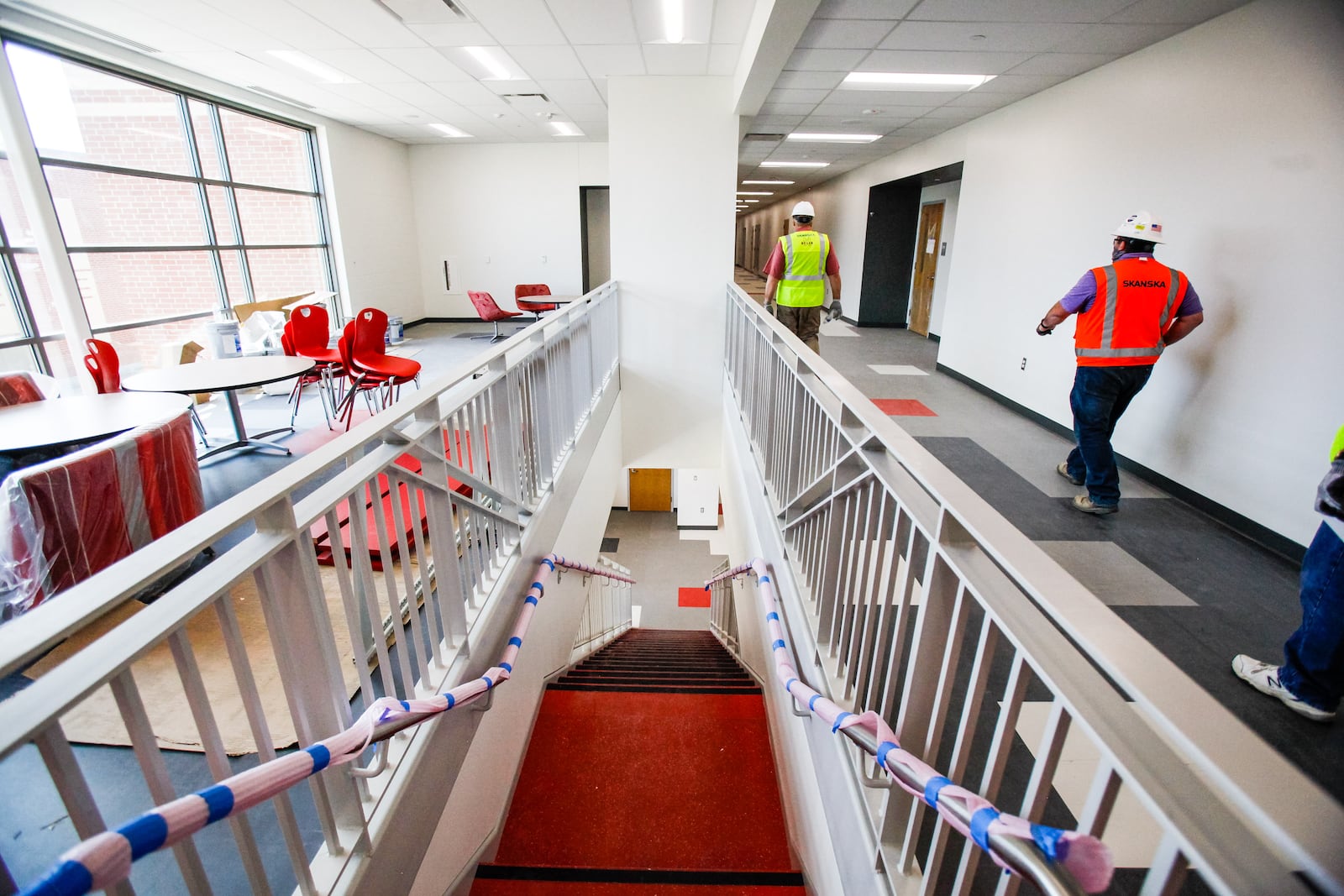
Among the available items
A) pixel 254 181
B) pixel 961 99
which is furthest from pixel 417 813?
pixel 254 181

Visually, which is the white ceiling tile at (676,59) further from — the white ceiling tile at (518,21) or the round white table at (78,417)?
the round white table at (78,417)

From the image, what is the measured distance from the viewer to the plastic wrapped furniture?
202 centimetres

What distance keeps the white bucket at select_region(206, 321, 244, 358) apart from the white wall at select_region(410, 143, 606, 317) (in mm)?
5441

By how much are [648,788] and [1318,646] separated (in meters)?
2.53

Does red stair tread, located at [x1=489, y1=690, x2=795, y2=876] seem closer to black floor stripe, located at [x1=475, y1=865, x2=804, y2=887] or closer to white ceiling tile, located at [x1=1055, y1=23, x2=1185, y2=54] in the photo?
black floor stripe, located at [x1=475, y1=865, x2=804, y2=887]

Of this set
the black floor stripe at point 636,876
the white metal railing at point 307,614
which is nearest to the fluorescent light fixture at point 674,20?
the white metal railing at point 307,614

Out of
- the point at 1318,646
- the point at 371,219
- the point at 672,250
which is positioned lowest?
the point at 1318,646

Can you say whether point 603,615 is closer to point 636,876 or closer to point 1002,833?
point 636,876

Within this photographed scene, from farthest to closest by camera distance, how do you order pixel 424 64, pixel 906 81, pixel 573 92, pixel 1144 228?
pixel 573 92, pixel 424 64, pixel 906 81, pixel 1144 228

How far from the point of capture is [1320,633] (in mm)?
1978

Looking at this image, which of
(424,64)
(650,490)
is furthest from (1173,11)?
(650,490)

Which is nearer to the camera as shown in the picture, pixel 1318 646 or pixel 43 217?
pixel 1318 646

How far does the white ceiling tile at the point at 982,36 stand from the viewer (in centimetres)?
378

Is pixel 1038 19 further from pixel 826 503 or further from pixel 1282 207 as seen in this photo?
pixel 826 503
